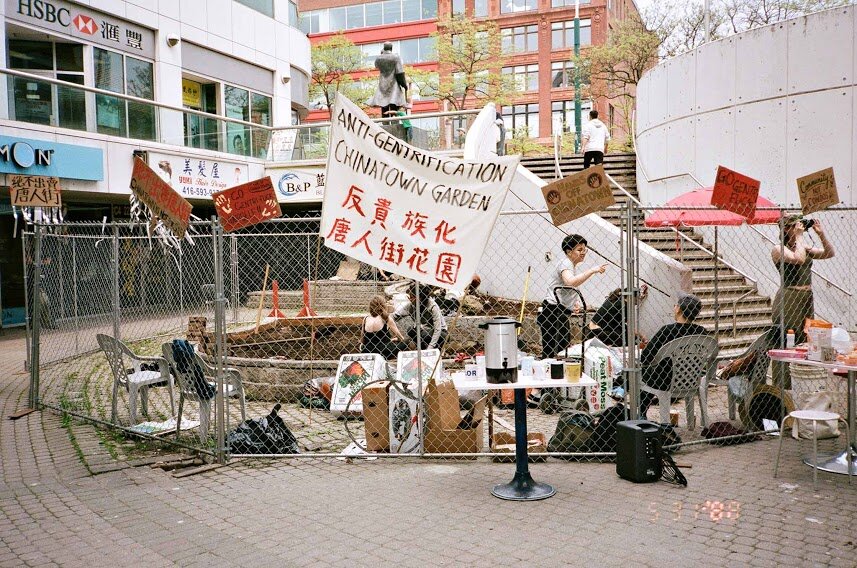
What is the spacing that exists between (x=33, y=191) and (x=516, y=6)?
162 ft

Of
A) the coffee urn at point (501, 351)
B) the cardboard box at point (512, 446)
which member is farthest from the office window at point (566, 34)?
the coffee urn at point (501, 351)

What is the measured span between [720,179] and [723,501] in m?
3.06

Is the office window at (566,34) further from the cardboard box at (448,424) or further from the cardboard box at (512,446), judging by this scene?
the cardboard box at (448,424)

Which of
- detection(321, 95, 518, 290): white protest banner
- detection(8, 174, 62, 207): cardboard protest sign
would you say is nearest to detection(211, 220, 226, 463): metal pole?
detection(321, 95, 518, 290): white protest banner

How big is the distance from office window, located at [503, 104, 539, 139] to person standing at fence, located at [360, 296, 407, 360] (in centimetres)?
4573

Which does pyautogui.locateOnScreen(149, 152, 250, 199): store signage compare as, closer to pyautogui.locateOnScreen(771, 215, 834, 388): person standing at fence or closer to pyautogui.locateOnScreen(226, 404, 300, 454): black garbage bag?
pyautogui.locateOnScreen(226, 404, 300, 454): black garbage bag

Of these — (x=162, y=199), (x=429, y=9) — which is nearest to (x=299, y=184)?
(x=162, y=199)

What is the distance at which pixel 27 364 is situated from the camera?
1123 centimetres

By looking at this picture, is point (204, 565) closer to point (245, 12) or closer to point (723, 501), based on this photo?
point (723, 501)

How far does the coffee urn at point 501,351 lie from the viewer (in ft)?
17.8

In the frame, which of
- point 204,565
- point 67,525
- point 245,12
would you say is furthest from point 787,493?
point 245,12

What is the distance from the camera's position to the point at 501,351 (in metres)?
5.42

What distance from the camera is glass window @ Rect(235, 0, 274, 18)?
24.5 m

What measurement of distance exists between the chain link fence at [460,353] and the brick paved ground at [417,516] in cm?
51
